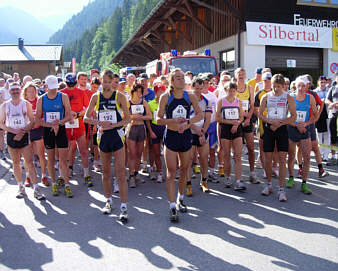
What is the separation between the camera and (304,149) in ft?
20.5

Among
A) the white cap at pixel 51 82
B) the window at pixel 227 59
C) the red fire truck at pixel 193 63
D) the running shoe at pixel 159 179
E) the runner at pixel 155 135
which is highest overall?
the window at pixel 227 59

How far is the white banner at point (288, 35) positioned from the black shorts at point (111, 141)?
47.2 ft

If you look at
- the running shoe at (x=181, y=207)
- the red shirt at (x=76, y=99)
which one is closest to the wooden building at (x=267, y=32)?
the red shirt at (x=76, y=99)

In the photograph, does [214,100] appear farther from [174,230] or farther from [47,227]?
[47,227]

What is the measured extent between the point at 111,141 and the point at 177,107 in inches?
40.9

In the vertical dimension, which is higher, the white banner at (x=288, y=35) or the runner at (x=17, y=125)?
the white banner at (x=288, y=35)

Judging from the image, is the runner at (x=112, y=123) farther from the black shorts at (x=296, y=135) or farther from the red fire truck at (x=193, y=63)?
the red fire truck at (x=193, y=63)

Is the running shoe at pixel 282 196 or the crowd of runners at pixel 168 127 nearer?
the crowd of runners at pixel 168 127

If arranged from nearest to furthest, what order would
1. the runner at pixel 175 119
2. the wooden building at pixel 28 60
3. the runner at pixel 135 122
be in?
the runner at pixel 175 119
the runner at pixel 135 122
the wooden building at pixel 28 60

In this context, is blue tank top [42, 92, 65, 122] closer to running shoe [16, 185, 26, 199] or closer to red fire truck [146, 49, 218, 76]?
running shoe [16, 185, 26, 199]

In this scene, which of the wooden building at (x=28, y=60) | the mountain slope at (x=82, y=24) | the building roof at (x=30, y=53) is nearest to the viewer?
the wooden building at (x=28, y=60)

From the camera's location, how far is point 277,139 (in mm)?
5875

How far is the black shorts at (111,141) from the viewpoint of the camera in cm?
501

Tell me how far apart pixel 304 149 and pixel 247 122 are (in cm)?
116
